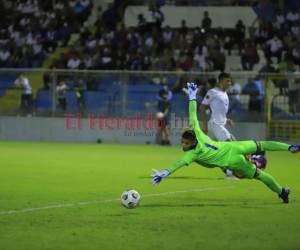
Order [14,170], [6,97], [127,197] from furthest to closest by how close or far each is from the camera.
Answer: [6,97]
[14,170]
[127,197]

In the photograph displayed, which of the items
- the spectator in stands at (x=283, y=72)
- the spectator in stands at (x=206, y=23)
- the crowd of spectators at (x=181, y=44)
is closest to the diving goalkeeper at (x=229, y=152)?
the spectator in stands at (x=283, y=72)

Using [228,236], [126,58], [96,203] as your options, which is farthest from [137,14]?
[228,236]

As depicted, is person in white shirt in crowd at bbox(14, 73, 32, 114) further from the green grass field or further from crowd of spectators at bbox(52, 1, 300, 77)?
the green grass field

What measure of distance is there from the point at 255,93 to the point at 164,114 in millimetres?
3175

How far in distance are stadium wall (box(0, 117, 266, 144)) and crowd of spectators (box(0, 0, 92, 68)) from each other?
425cm

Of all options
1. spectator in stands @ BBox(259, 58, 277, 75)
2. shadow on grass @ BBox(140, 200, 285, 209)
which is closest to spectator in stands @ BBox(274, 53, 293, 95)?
spectator in stands @ BBox(259, 58, 277, 75)

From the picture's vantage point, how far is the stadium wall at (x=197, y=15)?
32.3 metres

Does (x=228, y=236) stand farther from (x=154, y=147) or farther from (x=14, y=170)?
(x=154, y=147)

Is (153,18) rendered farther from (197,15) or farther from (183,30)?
(197,15)

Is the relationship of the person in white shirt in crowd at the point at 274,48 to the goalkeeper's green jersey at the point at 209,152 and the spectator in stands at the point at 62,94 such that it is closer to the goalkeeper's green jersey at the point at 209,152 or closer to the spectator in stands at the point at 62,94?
the spectator in stands at the point at 62,94

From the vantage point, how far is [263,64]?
1194 inches

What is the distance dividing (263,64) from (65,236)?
22455 mm

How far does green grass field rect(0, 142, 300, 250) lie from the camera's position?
28.3ft

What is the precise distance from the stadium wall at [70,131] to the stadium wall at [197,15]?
6.86 m
